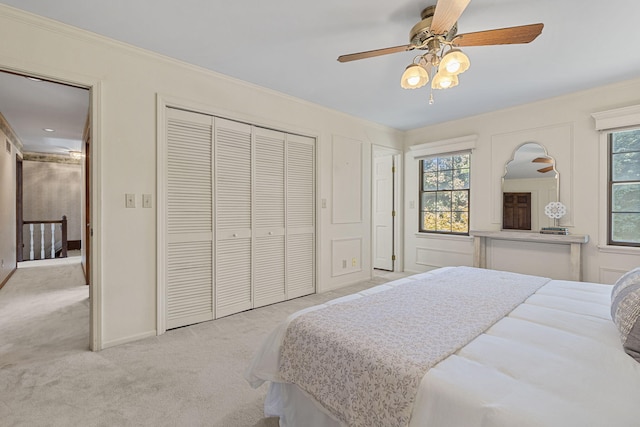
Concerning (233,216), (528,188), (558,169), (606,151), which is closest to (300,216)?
(233,216)

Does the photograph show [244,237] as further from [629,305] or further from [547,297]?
[629,305]

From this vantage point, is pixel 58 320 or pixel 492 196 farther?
pixel 492 196

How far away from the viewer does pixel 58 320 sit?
10.0 feet

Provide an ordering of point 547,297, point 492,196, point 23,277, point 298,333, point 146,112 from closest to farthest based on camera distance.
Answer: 1. point 298,333
2. point 547,297
3. point 146,112
4. point 492,196
5. point 23,277

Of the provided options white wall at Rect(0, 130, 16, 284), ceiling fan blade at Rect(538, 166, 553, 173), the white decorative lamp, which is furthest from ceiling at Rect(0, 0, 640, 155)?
white wall at Rect(0, 130, 16, 284)

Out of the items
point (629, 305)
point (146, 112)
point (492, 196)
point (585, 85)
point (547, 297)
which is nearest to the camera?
point (629, 305)

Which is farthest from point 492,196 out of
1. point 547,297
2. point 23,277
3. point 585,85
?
point 23,277

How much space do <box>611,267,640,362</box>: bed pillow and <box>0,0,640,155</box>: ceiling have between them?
6.10 ft

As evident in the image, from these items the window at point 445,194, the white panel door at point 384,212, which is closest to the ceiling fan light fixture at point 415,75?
the window at point 445,194

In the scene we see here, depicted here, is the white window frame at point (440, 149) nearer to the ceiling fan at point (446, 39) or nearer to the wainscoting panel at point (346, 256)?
the wainscoting panel at point (346, 256)

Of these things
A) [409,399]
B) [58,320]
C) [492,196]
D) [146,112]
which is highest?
[146,112]

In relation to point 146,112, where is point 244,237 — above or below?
below

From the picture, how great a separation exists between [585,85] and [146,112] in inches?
179

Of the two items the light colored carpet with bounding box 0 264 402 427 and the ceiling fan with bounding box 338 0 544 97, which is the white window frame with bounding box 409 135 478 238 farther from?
the light colored carpet with bounding box 0 264 402 427
